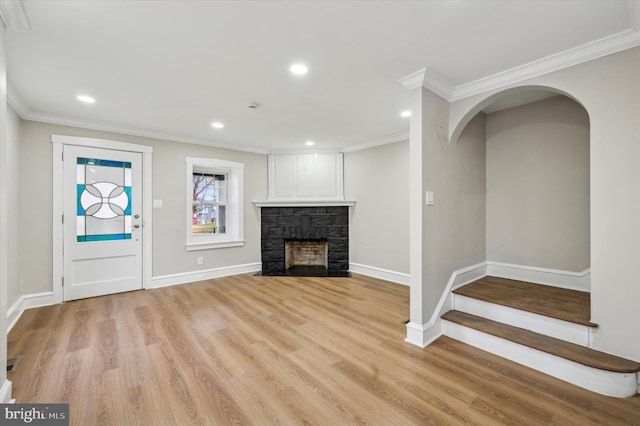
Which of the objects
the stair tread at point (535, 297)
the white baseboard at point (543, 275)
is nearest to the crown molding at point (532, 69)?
the stair tread at point (535, 297)

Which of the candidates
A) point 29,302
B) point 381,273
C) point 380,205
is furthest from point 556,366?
point 29,302

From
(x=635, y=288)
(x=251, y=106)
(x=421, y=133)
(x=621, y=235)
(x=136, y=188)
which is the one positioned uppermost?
(x=251, y=106)

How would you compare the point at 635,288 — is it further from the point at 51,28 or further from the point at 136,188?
the point at 136,188

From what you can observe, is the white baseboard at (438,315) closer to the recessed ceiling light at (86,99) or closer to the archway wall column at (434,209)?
the archway wall column at (434,209)

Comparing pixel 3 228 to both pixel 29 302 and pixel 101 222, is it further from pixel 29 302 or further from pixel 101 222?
pixel 29 302

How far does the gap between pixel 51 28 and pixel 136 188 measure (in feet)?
8.47

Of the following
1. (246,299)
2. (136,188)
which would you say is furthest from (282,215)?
(136,188)

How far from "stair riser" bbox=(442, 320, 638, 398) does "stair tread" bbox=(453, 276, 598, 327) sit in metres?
0.34

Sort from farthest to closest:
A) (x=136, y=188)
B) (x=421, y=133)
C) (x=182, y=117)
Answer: (x=136, y=188) → (x=182, y=117) → (x=421, y=133)

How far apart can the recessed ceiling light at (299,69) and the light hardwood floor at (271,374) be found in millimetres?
2462

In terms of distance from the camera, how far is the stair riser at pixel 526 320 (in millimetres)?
2041

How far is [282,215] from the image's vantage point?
5203mm

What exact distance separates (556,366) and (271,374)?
6.92ft

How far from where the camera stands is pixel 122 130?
387cm
